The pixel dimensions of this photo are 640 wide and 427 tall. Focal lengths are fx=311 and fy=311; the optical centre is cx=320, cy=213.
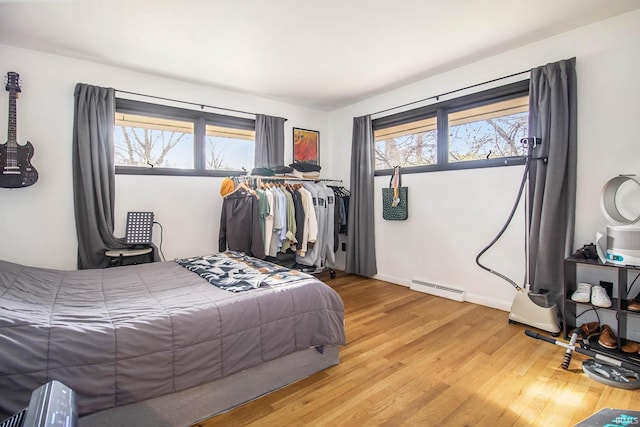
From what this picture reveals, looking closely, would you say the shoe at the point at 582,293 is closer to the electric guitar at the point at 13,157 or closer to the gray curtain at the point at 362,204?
the gray curtain at the point at 362,204

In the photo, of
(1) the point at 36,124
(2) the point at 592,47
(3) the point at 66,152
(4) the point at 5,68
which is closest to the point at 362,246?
(2) the point at 592,47

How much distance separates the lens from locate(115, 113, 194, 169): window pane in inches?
130

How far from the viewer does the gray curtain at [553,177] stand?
8.34 ft

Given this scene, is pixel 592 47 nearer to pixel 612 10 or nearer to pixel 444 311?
pixel 612 10

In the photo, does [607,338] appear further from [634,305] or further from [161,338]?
Answer: [161,338]

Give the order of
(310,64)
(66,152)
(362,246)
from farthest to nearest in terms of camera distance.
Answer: (362,246)
(310,64)
(66,152)

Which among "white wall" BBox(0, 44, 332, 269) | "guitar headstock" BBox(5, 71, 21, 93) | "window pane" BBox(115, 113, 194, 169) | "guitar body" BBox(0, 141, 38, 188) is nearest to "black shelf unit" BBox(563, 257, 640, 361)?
"white wall" BBox(0, 44, 332, 269)

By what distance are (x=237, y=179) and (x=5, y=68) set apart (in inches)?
86.6

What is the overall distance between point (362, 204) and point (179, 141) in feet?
7.97

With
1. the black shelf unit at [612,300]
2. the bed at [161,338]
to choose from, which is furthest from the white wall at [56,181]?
the black shelf unit at [612,300]

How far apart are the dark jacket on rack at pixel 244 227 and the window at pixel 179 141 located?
646 mm

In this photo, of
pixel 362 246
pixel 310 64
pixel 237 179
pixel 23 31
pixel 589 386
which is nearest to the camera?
pixel 589 386

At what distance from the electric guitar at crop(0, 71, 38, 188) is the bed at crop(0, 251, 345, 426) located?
923mm

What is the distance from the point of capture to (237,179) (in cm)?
375
